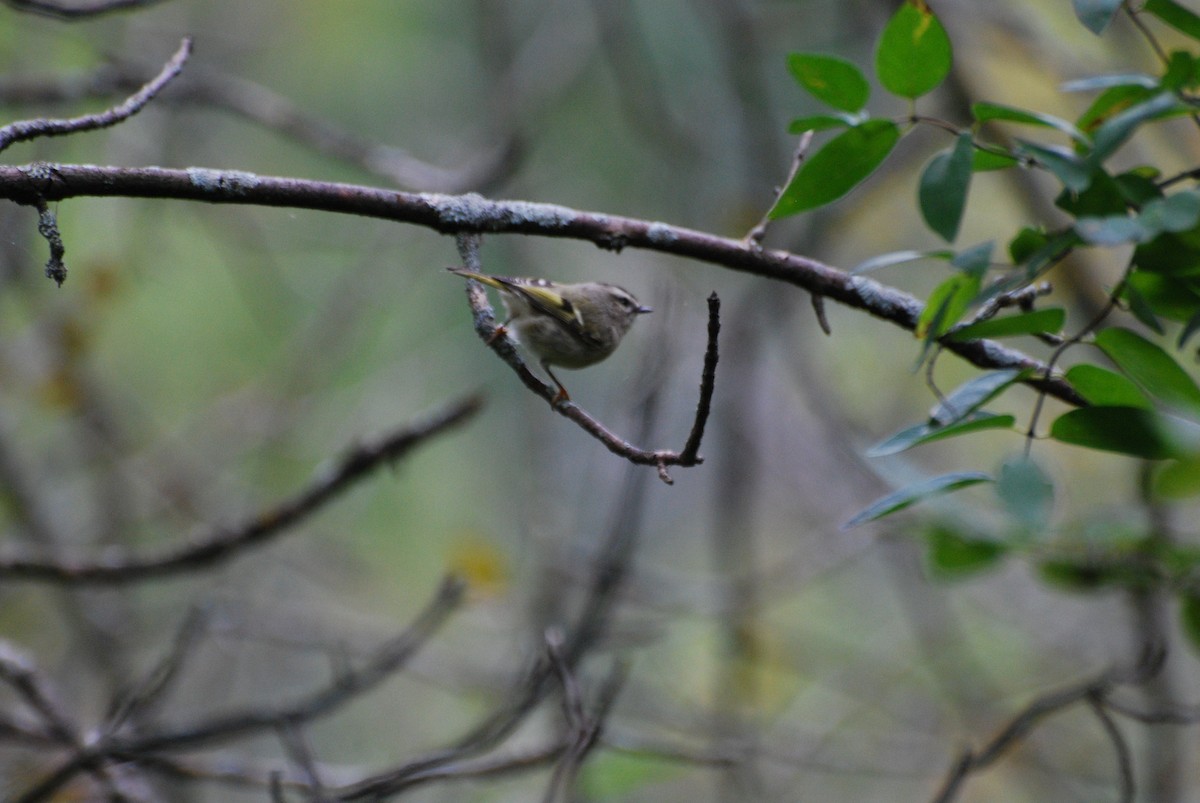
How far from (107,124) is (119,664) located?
2.86 m

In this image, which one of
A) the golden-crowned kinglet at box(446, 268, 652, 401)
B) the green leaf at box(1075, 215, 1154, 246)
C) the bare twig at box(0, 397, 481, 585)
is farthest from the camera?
the golden-crowned kinglet at box(446, 268, 652, 401)

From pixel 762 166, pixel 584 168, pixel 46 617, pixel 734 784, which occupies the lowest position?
pixel 734 784

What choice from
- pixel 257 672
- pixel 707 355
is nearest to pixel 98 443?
pixel 257 672

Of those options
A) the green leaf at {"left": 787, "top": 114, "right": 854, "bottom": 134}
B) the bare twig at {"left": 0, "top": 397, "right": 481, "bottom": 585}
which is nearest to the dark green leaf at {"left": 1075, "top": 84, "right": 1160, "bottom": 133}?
the green leaf at {"left": 787, "top": 114, "right": 854, "bottom": 134}

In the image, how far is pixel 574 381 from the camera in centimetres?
636

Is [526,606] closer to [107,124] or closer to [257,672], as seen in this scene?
[257,672]

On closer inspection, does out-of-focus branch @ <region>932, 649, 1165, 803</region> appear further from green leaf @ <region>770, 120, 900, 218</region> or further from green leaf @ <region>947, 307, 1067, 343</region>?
green leaf @ <region>770, 120, 900, 218</region>

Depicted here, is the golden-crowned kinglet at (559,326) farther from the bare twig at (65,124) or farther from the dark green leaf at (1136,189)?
the dark green leaf at (1136,189)

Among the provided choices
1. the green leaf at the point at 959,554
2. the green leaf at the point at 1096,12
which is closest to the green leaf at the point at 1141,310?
the green leaf at the point at 1096,12

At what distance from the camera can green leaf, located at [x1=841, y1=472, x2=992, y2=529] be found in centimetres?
130

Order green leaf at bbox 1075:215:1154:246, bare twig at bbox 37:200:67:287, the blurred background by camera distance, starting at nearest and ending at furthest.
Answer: green leaf at bbox 1075:215:1154:246, bare twig at bbox 37:200:67:287, the blurred background

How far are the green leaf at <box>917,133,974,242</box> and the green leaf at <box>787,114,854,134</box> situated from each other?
8.1 inches

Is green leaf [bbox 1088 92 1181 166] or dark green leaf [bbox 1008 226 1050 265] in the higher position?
green leaf [bbox 1088 92 1181 166]

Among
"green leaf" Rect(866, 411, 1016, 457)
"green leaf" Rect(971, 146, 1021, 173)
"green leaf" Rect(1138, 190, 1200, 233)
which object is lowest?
"green leaf" Rect(866, 411, 1016, 457)
